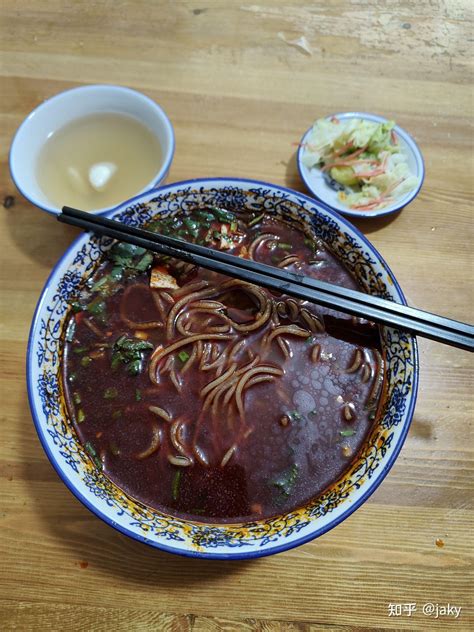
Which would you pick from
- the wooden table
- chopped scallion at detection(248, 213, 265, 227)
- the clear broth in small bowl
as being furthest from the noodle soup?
the clear broth in small bowl

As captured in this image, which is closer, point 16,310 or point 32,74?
point 16,310

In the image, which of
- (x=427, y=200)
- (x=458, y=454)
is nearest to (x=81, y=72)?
(x=427, y=200)

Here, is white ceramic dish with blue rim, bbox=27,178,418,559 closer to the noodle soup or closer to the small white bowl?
the noodle soup

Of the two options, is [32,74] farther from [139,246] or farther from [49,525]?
[49,525]

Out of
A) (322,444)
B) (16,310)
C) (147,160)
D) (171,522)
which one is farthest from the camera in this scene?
(147,160)

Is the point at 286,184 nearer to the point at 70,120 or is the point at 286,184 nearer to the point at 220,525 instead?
the point at 70,120

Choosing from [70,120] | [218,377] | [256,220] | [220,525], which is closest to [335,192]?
[256,220]

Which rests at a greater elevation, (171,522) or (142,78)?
(142,78)
